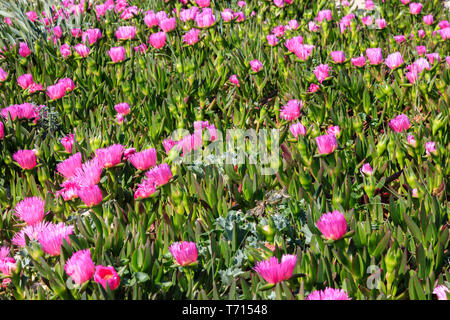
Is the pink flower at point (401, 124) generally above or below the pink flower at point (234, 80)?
below

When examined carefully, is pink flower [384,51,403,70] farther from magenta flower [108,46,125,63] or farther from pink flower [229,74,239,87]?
magenta flower [108,46,125,63]

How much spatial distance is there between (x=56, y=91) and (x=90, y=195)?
1.16 metres

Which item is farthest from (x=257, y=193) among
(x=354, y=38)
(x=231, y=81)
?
(x=354, y=38)

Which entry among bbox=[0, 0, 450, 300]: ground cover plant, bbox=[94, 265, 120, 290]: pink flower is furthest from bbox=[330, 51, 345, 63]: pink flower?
bbox=[94, 265, 120, 290]: pink flower

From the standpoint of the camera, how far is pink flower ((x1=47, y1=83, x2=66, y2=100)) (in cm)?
262

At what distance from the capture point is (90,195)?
1668 mm

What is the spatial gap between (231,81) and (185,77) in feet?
1.05

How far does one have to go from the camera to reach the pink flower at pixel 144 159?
187cm

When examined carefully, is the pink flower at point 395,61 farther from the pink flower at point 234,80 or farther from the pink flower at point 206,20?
the pink flower at point 206,20

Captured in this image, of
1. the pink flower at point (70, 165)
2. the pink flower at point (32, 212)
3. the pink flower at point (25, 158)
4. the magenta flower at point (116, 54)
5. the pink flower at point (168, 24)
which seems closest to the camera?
the pink flower at point (32, 212)

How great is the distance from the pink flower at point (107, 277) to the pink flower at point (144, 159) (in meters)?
0.61

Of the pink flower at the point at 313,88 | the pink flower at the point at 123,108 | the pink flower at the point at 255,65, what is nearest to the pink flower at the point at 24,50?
the pink flower at the point at 123,108

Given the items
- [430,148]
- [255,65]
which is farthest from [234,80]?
[430,148]

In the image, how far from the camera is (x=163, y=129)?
2.59 meters
